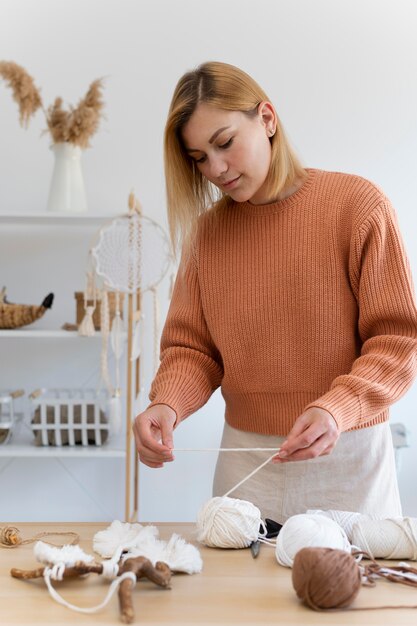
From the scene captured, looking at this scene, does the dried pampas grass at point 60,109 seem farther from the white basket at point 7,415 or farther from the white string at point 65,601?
the white string at point 65,601

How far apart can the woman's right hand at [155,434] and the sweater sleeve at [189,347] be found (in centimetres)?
11

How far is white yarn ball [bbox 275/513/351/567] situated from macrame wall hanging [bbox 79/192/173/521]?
1.42 meters

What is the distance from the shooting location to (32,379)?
2820 mm

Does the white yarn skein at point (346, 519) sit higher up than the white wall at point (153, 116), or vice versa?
the white wall at point (153, 116)

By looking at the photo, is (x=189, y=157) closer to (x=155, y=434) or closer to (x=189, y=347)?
(x=189, y=347)

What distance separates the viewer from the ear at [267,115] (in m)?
1.44

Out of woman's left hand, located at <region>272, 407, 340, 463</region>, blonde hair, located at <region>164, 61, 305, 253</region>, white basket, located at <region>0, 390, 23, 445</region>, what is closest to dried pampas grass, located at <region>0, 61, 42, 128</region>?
white basket, located at <region>0, 390, 23, 445</region>

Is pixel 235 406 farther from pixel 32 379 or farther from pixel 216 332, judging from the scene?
pixel 32 379

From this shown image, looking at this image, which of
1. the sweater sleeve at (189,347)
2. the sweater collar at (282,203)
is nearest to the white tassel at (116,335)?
the sweater sleeve at (189,347)

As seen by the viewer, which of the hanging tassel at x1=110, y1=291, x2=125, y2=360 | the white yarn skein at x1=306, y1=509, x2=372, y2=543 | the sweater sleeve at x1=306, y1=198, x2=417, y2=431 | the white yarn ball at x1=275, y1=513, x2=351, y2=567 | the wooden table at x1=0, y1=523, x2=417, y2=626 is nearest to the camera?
the wooden table at x1=0, y1=523, x2=417, y2=626

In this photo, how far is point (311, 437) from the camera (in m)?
Answer: 1.17

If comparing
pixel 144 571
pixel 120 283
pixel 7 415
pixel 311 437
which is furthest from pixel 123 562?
Answer: pixel 7 415

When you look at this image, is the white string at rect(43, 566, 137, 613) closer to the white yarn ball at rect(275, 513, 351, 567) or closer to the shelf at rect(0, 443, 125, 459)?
the white yarn ball at rect(275, 513, 351, 567)

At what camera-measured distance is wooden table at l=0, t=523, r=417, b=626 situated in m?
0.90
